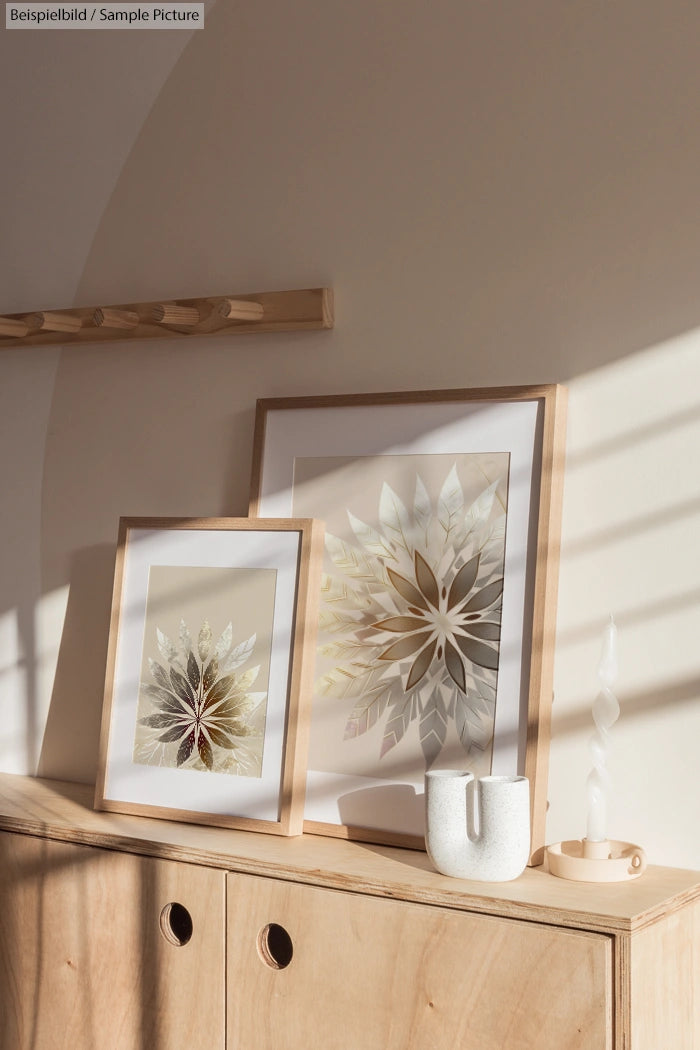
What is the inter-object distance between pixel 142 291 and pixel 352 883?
3.72 ft

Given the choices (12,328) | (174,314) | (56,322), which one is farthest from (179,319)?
(12,328)

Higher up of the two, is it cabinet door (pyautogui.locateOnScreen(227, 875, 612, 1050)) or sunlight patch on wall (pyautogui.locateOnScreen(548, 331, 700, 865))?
sunlight patch on wall (pyautogui.locateOnScreen(548, 331, 700, 865))

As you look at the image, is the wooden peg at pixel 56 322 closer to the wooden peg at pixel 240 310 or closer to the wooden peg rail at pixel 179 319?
the wooden peg rail at pixel 179 319

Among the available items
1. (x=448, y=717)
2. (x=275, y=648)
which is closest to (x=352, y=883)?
(x=448, y=717)

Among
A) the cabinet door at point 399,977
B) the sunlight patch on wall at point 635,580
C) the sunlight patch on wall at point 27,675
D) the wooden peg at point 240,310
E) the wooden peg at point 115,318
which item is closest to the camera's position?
the cabinet door at point 399,977

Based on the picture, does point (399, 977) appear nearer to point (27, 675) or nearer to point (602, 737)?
point (602, 737)

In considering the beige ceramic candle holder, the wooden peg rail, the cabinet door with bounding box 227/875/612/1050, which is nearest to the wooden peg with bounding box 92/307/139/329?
the wooden peg rail

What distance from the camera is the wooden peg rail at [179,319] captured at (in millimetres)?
1800

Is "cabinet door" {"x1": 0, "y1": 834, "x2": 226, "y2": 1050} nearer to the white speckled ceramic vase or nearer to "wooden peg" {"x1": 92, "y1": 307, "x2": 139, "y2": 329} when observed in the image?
the white speckled ceramic vase

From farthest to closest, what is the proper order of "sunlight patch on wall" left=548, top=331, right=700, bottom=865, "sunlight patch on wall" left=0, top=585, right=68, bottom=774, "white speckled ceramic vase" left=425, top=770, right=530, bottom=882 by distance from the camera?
"sunlight patch on wall" left=0, top=585, right=68, bottom=774
"sunlight patch on wall" left=548, top=331, right=700, bottom=865
"white speckled ceramic vase" left=425, top=770, right=530, bottom=882

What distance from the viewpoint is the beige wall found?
60.5 inches

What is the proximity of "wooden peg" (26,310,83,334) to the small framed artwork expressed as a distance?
0.42m

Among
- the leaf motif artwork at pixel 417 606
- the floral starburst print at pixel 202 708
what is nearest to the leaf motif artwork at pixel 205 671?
the floral starburst print at pixel 202 708

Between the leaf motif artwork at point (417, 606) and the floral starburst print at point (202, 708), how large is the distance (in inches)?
4.6
